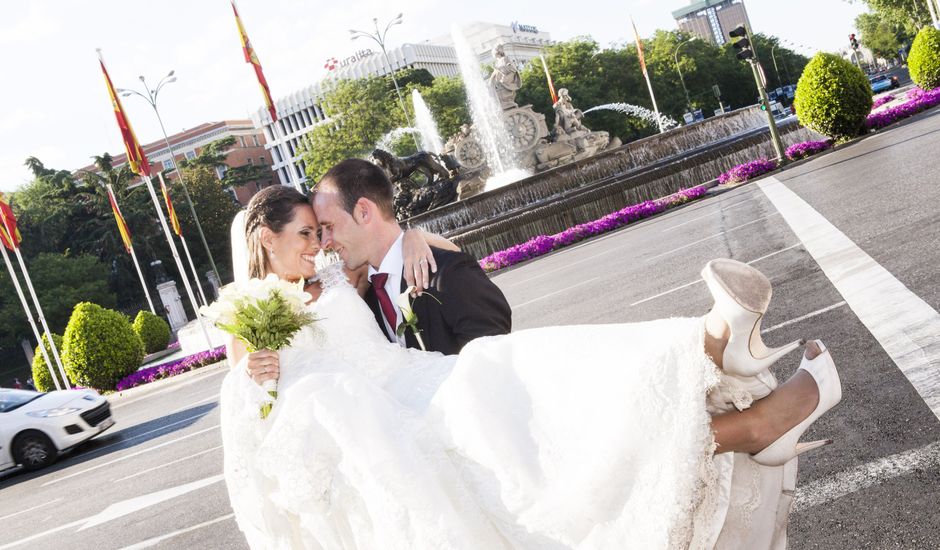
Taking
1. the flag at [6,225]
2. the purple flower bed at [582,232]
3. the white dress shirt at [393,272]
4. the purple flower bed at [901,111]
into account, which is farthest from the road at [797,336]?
the flag at [6,225]

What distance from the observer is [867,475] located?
3.67m

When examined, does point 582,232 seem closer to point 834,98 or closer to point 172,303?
point 834,98

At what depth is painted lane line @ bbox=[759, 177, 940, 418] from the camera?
14.9 feet

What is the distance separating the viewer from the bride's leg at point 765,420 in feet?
8.36

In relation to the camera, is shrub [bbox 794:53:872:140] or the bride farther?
shrub [bbox 794:53:872:140]

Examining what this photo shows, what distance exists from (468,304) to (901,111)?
25.4m

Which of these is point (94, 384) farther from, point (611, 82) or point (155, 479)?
point (611, 82)

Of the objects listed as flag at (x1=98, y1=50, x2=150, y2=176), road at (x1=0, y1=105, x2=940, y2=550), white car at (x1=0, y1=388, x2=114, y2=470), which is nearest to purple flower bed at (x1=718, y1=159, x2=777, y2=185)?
road at (x1=0, y1=105, x2=940, y2=550)

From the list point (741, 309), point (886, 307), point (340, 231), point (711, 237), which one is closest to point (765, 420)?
point (741, 309)

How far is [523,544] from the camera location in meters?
2.57

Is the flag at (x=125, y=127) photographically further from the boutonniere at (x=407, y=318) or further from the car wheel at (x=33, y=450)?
the boutonniere at (x=407, y=318)

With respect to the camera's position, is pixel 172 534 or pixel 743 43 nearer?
pixel 172 534

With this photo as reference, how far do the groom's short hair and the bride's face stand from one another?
0.18 meters

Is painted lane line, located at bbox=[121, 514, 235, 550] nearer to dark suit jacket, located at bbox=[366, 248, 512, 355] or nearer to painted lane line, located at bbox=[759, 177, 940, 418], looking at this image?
dark suit jacket, located at bbox=[366, 248, 512, 355]
